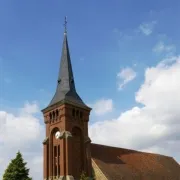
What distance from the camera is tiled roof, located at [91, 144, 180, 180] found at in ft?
144

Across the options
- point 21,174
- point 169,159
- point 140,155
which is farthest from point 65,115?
point 169,159

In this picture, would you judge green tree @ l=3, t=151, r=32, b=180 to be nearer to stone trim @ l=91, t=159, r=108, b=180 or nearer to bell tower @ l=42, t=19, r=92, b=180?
bell tower @ l=42, t=19, r=92, b=180

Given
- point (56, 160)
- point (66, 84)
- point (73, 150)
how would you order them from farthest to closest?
point (66, 84), point (73, 150), point (56, 160)

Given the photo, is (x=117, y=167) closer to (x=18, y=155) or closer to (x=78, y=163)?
(x=78, y=163)

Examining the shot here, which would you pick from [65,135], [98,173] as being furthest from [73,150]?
[98,173]

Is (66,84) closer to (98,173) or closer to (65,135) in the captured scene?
(65,135)

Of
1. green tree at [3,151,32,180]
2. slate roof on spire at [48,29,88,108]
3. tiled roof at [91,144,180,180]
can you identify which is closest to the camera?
green tree at [3,151,32,180]

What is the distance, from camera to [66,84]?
156ft

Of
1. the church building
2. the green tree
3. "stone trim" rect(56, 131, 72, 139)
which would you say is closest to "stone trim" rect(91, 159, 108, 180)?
the church building

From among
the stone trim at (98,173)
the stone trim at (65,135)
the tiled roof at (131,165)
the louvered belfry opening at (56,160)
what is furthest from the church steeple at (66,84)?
the stone trim at (98,173)

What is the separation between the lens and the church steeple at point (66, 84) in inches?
1802

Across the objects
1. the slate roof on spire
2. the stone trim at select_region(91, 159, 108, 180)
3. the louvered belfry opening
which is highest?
the slate roof on spire

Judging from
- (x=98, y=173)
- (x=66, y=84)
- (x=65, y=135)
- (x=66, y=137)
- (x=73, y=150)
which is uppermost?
(x=66, y=84)

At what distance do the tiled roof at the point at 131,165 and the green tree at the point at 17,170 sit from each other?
8956 millimetres
